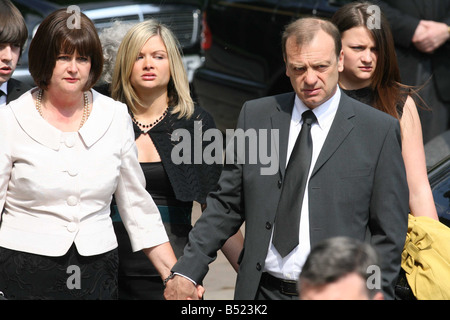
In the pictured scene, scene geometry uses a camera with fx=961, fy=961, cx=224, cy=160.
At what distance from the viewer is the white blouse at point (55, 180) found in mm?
3918

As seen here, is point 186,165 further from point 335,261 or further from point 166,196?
point 335,261

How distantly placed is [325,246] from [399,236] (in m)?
0.88

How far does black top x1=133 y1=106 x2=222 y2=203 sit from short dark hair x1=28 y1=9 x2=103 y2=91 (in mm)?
764

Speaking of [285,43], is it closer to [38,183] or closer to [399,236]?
[399,236]

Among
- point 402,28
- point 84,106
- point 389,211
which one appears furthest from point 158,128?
point 402,28

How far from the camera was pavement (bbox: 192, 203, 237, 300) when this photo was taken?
6.38 metres

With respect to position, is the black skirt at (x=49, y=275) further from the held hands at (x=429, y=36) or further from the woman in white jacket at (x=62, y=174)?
the held hands at (x=429, y=36)

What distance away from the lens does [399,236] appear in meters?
3.72

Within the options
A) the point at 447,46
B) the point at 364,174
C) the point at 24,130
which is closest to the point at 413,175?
the point at 364,174

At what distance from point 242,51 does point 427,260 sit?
474cm

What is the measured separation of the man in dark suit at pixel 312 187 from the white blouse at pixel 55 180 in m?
0.43

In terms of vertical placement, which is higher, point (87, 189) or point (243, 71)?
point (243, 71)

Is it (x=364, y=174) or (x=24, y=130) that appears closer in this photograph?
(x=364, y=174)

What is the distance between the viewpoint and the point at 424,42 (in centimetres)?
706
